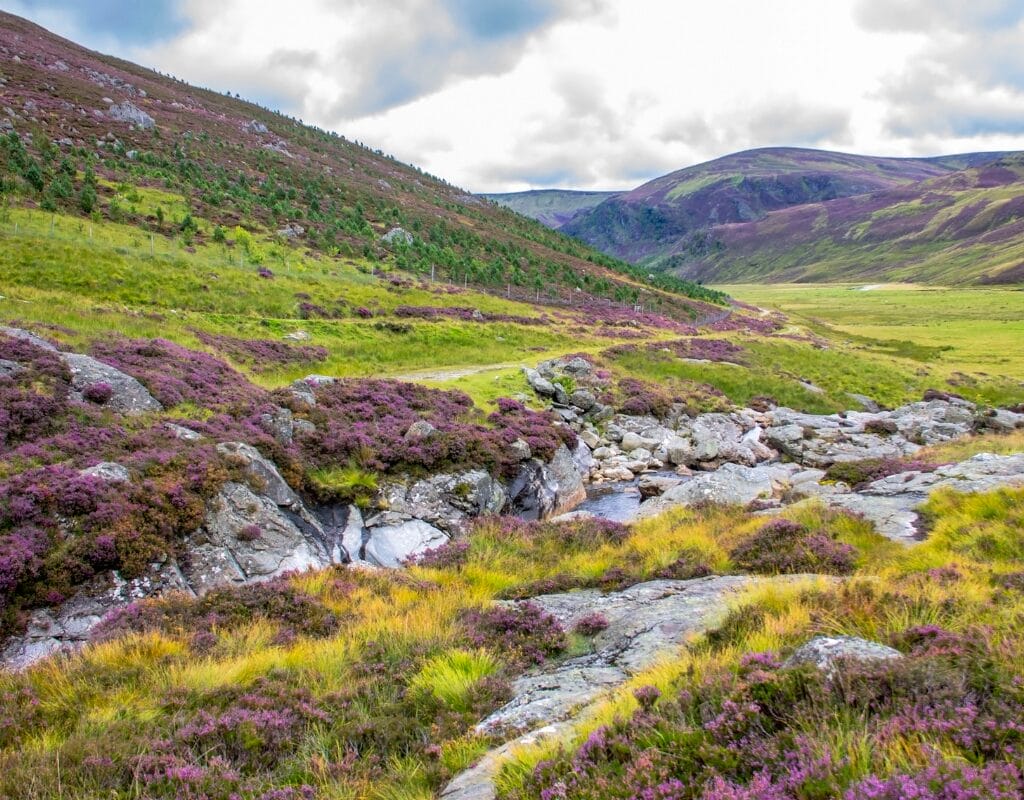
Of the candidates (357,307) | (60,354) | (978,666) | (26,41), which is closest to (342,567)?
(978,666)

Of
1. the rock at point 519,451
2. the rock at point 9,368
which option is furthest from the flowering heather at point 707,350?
the rock at point 9,368

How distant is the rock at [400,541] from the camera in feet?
48.9

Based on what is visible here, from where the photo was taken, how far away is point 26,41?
85.1 meters

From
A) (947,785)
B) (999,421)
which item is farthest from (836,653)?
(999,421)

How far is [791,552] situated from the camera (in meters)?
9.24

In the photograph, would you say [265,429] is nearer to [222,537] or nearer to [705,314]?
[222,537]

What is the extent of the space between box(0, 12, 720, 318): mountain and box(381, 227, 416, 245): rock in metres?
0.51

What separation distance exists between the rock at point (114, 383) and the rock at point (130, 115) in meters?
75.8

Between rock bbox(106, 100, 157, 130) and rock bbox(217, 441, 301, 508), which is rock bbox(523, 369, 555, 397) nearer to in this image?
rock bbox(217, 441, 301, 508)

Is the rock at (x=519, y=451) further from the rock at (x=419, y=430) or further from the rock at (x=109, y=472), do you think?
the rock at (x=109, y=472)

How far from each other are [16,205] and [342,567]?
46899mm

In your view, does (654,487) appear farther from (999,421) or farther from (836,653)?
(999,421)

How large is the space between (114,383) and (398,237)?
62.8 m

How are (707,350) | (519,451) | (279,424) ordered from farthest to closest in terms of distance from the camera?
(707,350) < (519,451) < (279,424)
